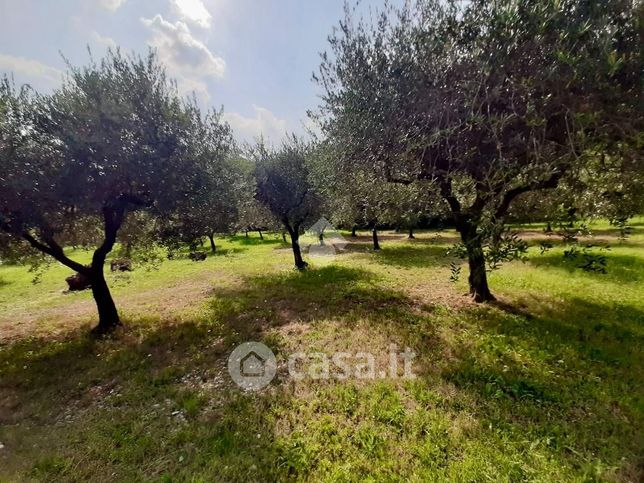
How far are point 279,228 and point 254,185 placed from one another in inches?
219

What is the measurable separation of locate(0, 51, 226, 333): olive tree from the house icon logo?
5812mm

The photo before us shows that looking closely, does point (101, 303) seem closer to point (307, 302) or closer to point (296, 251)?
point (307, 302)

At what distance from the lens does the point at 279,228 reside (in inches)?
933

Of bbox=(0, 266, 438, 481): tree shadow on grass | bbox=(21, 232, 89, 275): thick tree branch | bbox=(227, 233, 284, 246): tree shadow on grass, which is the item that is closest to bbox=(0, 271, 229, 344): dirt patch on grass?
bbox=(0, 266, 438, 481): tree shadow on grass

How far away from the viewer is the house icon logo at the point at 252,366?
7148 millimetres

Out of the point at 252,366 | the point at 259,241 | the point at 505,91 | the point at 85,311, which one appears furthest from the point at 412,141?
the point at 259,241


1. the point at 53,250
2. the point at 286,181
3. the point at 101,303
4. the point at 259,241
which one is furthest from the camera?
the point at 259,241

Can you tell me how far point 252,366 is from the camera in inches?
312

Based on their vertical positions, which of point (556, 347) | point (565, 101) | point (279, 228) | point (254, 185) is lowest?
point (556, 347)

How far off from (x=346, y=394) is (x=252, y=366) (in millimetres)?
2882

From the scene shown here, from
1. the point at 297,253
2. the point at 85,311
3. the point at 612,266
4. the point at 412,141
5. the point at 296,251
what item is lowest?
the point at 612,266

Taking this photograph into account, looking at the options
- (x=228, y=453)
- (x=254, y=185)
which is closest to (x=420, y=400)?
(x=228, y=453)

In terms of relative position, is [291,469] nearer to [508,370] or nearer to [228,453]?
[228,453]

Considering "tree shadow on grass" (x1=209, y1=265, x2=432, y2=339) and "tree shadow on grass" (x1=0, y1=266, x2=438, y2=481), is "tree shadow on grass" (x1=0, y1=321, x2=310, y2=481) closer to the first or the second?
"tree shadow on grass" (x1=0, y1=266, x2=438, y2=481)
